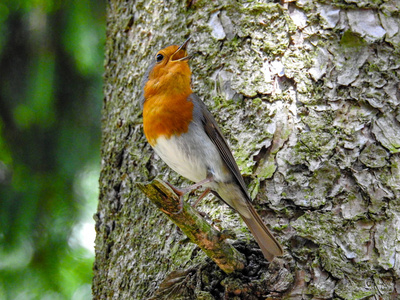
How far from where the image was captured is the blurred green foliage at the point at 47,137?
3680 mm

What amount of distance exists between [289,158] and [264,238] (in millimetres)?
→ 496

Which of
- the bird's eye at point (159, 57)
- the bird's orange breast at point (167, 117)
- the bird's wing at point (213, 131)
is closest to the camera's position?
the bird's wing at point (213, 131)

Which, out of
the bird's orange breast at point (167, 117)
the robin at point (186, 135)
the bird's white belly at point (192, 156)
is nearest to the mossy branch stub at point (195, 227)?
the robin at point (186, 135)

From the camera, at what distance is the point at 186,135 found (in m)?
2.63

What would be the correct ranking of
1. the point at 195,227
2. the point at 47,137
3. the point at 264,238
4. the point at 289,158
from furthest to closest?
the point at 47,137 < the point at 289,158 < the point at 264,238 < the point at 195,227

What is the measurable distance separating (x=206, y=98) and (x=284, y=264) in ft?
3.61

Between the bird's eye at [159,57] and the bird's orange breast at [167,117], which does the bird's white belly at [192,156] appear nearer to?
the bird's orange breast at [167,117]

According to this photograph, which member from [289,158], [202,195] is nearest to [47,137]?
[202,195]

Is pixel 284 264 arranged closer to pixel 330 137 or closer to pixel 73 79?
pixel 330 137

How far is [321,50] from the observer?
97.3 inches

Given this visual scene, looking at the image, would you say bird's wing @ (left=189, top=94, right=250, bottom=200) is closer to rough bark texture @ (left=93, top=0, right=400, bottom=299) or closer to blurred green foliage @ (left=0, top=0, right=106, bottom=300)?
rough bark texture @ (left=93, top=0, right=400, bottom=299)

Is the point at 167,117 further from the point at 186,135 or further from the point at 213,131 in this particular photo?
the point at 213,131

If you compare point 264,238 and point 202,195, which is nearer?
point 264,238

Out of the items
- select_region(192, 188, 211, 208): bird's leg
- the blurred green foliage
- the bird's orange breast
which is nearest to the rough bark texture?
select_region(192, 188, 211, 208): bird's leg
